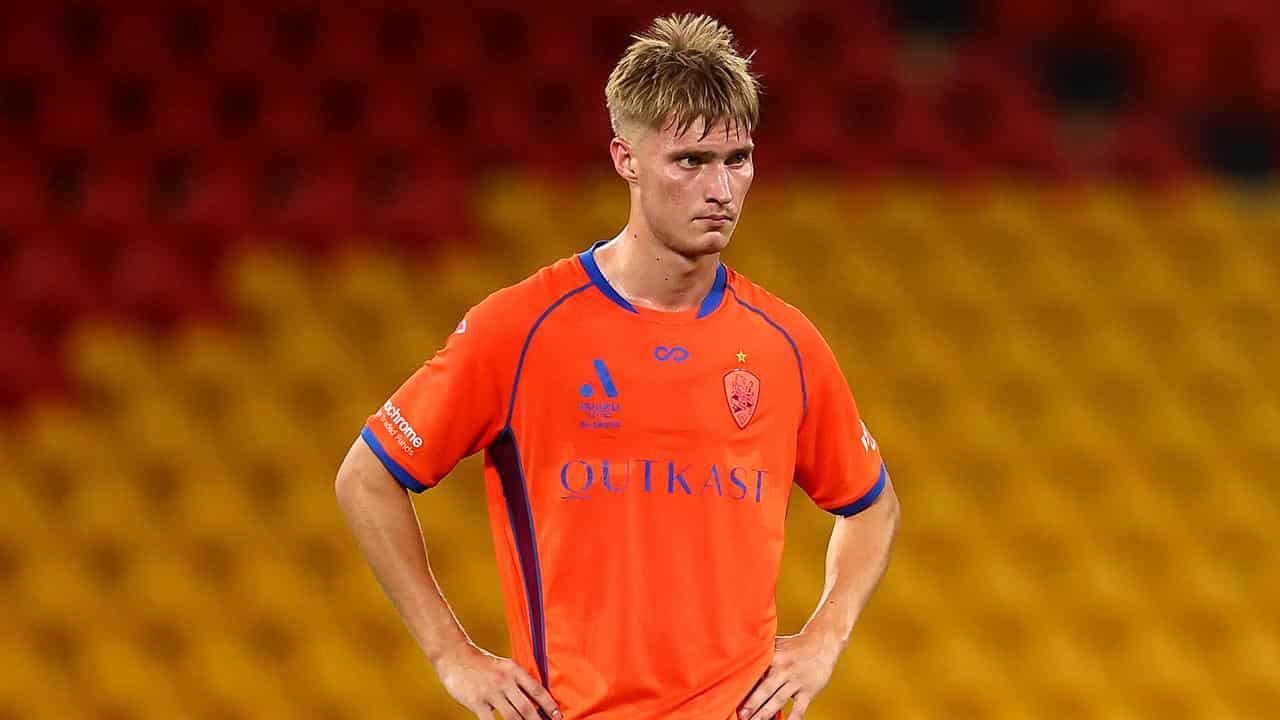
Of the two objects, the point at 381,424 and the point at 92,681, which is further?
the point at 92,681

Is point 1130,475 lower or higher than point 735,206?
lower

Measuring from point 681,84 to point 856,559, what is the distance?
76cm

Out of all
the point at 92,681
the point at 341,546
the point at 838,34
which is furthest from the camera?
the point at 838,34

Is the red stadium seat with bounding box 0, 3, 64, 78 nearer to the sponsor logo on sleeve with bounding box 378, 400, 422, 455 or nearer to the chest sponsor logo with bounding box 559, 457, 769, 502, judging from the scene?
the sponsor logo on sleeve with bounding box 378, 400, 422, 455

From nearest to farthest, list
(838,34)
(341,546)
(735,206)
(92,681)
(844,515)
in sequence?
(735,206), (844,515), (92,681), (341,546), (838,34)

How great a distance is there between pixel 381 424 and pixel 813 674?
Answer: 688 millimetres

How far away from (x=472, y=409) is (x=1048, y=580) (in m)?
4.21

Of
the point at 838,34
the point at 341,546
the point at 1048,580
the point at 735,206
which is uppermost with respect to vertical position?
the point at 838,34

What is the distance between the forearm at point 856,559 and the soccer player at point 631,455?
111mm

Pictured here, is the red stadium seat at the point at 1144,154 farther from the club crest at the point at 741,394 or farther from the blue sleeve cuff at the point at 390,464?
the blue sleeve cuff at the point at 390,464

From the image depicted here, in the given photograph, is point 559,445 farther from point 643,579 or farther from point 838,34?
point 838,34

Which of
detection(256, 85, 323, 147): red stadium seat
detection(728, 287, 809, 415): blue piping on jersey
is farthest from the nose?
detection(256, 85, 323, 147): red stadium seat

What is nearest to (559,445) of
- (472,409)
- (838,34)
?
(472,409)

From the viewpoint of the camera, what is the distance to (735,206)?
2.30 metres
